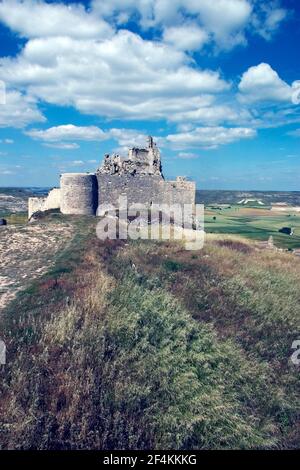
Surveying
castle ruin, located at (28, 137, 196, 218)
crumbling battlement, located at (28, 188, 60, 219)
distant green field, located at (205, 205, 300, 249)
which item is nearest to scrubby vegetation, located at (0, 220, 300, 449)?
castle ruin, located at (28, 137, 196, 218)

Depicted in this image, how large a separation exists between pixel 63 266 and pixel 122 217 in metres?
13.3

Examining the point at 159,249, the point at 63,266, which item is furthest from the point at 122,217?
the point at 63,266

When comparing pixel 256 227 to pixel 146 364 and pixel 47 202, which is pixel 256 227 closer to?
pixel 47 202

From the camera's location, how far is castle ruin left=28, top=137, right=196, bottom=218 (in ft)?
98.1

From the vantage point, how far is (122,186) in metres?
31.0

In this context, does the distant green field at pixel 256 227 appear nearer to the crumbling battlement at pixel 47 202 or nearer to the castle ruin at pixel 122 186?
the castle ruin at pixel 122 186

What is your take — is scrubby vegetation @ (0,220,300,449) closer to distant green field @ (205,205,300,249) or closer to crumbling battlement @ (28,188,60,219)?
crumbling battlement @ (28,188,60,219)

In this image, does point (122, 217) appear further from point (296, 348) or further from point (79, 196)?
point (296, 348)

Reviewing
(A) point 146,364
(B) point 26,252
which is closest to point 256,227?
(B) point 26,252

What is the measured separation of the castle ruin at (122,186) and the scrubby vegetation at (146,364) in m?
13.4

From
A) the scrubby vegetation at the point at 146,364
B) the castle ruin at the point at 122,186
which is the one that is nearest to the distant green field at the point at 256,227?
the castle ruin at the point at 122,186

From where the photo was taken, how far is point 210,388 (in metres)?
10.2

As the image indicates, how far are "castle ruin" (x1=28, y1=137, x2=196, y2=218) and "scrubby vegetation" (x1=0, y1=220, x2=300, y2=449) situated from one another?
44.0 feet

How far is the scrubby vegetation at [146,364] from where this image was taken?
8.41 metres
